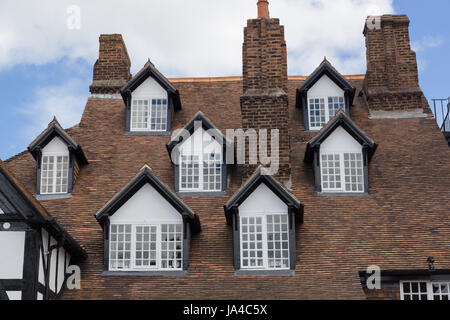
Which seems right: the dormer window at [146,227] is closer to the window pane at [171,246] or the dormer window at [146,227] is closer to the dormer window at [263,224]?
the window pane at [171,246]

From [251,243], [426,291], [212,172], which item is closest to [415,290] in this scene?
[426,291]

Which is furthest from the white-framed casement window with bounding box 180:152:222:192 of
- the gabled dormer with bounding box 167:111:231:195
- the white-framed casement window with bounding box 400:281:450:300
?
the white-framed casement window with bounding box 400:281:450:300

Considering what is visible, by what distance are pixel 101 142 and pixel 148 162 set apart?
1.98 metres

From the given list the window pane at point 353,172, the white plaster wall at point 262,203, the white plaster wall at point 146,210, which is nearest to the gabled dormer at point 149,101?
the white plaster wall at point 146,210

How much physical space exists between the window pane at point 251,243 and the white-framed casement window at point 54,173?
575 cm

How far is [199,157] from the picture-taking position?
70.6 ft

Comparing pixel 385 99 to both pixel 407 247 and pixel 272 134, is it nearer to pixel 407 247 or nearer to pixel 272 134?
pixel 272 134

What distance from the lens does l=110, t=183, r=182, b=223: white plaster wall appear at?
19.1m

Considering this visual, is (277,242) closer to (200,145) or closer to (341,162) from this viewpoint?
(341,162)

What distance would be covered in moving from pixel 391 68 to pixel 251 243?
906 centimetres

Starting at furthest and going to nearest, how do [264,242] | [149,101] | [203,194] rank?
[149,101]
[203,194]
[264,242]

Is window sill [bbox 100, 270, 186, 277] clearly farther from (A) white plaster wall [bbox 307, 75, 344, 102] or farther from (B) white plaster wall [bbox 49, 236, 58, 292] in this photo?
(A) white plaster wall [bbox 307, 75, 344, 102]
